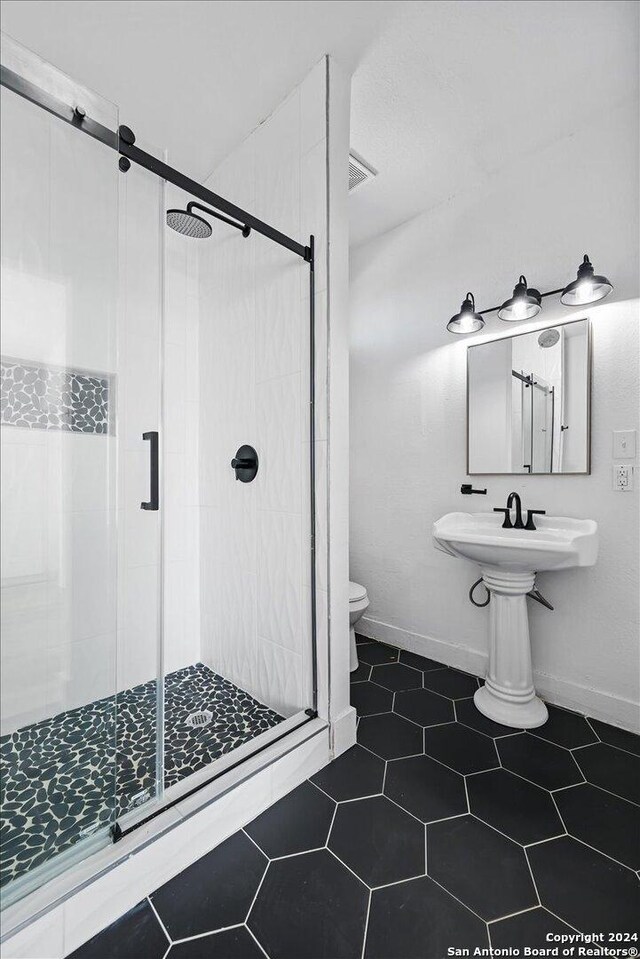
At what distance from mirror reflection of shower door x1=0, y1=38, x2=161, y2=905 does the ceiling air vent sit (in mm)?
1371

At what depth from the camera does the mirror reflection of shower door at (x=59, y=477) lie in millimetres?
913

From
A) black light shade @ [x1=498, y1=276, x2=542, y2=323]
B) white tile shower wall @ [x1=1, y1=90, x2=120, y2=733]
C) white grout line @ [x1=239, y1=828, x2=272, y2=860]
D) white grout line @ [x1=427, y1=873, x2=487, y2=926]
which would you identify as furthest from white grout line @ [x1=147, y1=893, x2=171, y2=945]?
black light shade @ [x1=498, y1=276, x2=542, y2=323]

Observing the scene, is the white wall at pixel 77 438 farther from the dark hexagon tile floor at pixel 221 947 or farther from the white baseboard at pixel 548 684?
the white baseboard at pixel 548 684

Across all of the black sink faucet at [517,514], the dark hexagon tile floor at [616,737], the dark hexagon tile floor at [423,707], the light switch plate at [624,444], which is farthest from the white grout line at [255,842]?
the light switch plate at [624,444]

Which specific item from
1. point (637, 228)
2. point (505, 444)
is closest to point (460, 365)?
point (505, 444)

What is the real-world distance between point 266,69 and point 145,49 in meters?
0.44

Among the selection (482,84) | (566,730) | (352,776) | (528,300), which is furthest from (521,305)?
(352,776)

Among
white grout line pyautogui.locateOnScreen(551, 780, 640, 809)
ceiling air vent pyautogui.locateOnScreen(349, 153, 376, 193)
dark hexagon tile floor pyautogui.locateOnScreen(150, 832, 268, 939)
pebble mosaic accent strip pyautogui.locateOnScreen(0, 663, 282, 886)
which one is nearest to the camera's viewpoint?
pebble mosaic accent strip pyautogui.locateOnScreen(0, 663, 282, 886)

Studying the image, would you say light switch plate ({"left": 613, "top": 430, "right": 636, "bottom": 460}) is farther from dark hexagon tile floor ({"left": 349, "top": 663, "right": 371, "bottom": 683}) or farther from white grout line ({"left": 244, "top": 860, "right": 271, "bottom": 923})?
white grout line ({"left": 244, "top": 860, "right": 271, "bottom": 923})

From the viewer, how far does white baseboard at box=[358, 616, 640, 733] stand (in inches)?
70.4

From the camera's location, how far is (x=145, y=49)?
1562mm

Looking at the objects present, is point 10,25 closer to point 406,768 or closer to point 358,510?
point 358,510

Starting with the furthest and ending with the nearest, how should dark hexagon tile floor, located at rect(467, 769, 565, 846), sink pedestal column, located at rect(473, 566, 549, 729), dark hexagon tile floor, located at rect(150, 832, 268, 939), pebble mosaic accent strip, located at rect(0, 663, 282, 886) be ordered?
sink pedestal column, located at rect(473, 566, 549, 729) < dark hexagon tile floor, located at rect(467, 769, 565, 846) < dark hexagon tile floor, located at rect(150, 832, 268, 939) < pebble mosaic accent strip, located at rect(0, 663, 282, 886)

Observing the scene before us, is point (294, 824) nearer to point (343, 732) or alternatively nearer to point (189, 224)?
point (343, 732)
